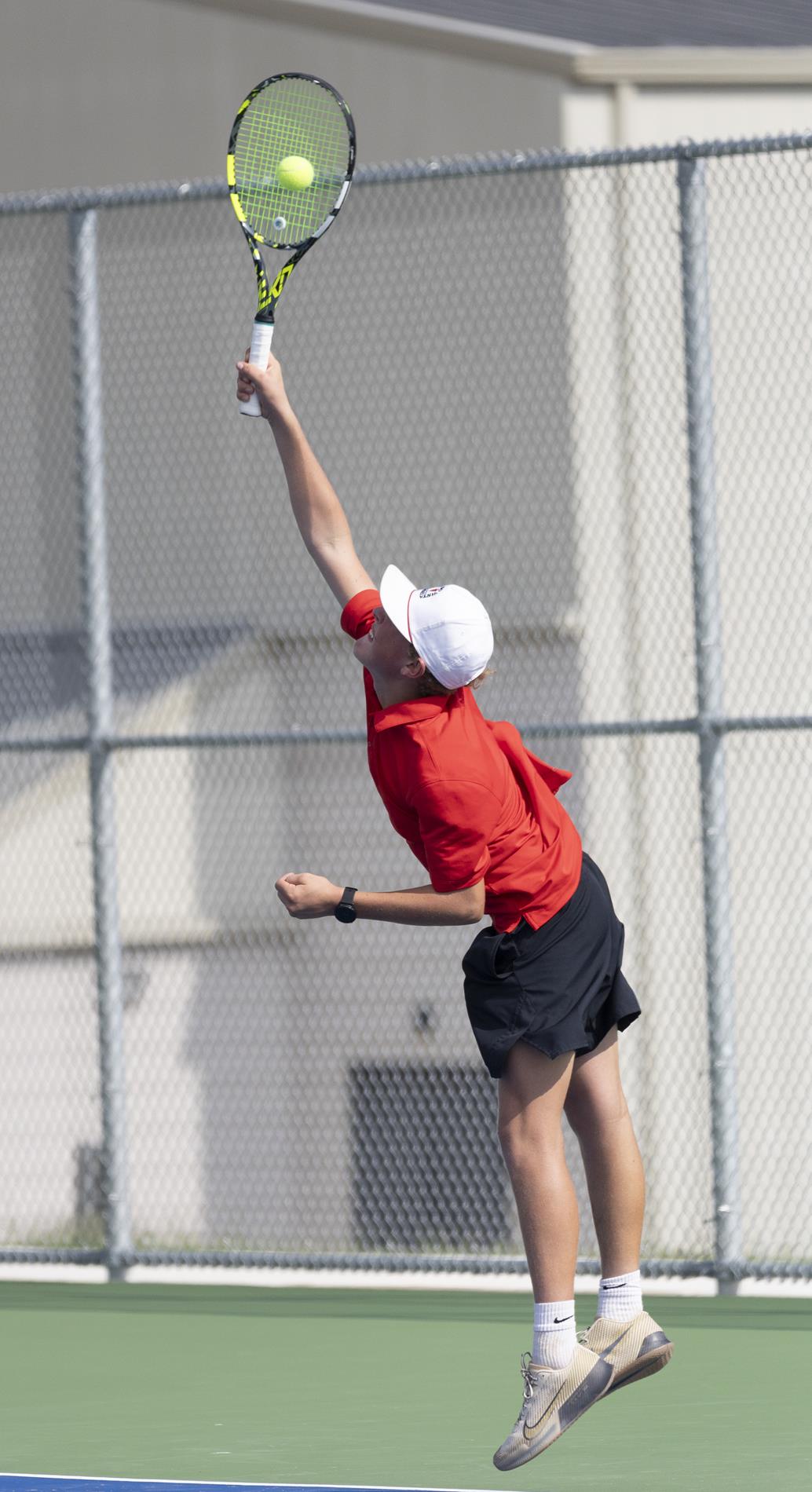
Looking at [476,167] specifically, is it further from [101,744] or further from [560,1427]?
[560,1427]

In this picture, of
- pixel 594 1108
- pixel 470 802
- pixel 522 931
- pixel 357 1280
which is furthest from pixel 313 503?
pixel 357 1280

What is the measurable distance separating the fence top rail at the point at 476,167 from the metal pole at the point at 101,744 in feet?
0.33

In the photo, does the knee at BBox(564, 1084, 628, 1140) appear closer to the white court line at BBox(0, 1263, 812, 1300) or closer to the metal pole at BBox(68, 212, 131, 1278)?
the white court line at BBox(0, 1263, 812, 1300)

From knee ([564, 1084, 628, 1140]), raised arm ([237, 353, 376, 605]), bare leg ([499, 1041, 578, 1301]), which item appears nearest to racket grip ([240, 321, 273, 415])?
raised arm ([237, 353, 376, 605])

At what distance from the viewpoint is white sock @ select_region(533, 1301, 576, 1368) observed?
5.05 metres

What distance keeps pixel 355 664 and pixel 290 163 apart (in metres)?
7.16

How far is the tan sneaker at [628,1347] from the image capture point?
5145mm

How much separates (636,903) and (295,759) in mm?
2318

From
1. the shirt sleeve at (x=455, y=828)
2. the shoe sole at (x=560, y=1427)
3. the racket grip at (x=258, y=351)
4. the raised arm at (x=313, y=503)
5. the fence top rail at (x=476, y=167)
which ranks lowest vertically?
the shoe sole at (x=560, y=1427)

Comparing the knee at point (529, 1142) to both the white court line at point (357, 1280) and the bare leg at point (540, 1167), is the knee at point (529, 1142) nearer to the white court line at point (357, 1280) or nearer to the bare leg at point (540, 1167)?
the bare leg at point (540, 1167)

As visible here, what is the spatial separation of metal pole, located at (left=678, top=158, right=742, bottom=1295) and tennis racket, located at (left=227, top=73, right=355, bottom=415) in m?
1.24

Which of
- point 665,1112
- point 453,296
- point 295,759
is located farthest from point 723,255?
point 665,1112

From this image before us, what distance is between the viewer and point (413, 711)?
4.98m

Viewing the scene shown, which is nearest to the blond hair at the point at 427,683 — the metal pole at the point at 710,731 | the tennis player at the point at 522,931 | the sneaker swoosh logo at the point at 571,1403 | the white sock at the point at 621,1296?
the tennis player at the point at 522,931
